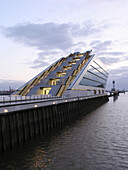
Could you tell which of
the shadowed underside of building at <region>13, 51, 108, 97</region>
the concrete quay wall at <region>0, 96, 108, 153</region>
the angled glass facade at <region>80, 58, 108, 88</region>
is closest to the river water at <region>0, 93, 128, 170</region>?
the concrete quay wall at <region>0, 96, 108, 153</region>

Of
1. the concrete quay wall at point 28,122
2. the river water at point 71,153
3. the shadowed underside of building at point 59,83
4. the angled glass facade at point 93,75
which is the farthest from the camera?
the angled glass facade at point 93,75

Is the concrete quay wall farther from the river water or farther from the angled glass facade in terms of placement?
the angled glass facade

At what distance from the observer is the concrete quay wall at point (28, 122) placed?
1600cm

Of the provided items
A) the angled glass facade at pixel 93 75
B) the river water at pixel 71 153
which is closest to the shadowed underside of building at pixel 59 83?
the angled glass facade at pixel 93 75

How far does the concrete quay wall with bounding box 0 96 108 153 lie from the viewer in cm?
1600

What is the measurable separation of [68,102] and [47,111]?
900cm

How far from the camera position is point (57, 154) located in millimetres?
15617

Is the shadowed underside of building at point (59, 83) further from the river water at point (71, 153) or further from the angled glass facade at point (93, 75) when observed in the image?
the river water at point (71, 153)

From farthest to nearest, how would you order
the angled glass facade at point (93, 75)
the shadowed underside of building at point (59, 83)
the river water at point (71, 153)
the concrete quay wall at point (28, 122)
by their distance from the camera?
the angled glass facade at point (93, 75)
the shadowed underside of building at point (59, 83)
the concrete quay wall at point (28, 122)
the river water at point (71, 153)

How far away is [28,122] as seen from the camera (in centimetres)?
1975

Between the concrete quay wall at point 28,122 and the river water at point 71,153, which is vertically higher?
the concrete quay wall at point 28,122

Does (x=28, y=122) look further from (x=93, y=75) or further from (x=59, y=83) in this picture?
(x=93, y=75)

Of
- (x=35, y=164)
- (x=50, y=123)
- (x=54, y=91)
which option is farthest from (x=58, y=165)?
(x=54, y=91)

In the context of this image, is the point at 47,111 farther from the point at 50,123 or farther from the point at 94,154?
the point at 94,154
